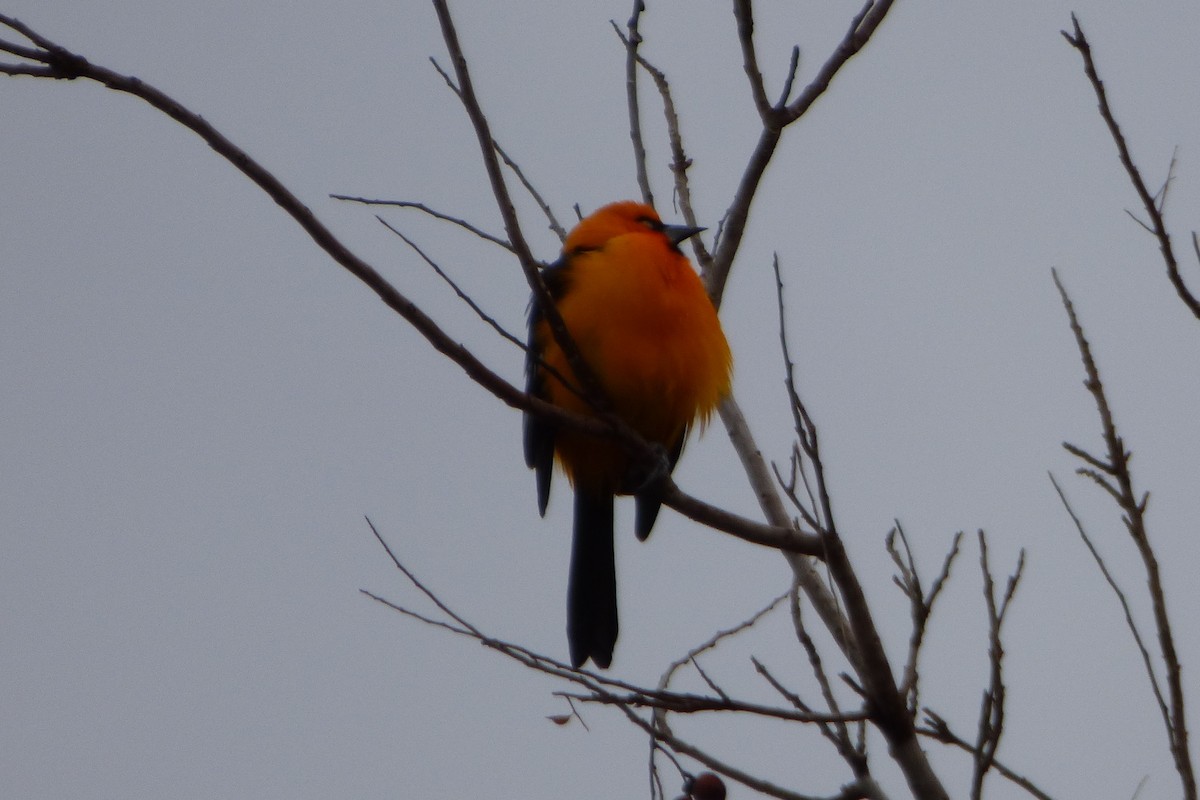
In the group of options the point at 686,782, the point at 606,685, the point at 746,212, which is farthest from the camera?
the point at 746,212

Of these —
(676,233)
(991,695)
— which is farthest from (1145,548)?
(676,233)

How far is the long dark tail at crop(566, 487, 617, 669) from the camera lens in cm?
445

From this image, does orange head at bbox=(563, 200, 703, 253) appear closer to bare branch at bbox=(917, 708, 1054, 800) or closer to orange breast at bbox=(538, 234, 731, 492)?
orange breast at bbox=(538, 234, 731, 492)

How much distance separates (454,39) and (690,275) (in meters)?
2.00

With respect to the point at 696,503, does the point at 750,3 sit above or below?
above

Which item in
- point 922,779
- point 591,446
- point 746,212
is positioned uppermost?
point 746,212

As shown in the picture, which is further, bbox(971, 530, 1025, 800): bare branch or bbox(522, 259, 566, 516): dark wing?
bbox(522, 259, 566, 516): dark wing

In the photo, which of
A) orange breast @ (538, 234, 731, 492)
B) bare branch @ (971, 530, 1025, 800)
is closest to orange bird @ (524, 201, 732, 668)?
orange breast @ (538, 234, 731, 492)

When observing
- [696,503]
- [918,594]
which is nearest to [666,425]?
[696,503]

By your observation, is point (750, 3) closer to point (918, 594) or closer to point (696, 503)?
point (696, 503)

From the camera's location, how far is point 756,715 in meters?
2.51

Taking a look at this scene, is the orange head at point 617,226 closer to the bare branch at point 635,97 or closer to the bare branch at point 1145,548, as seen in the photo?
the bare branch at point 635,97

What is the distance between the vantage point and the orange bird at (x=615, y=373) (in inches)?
163

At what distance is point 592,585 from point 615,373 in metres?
0.86
